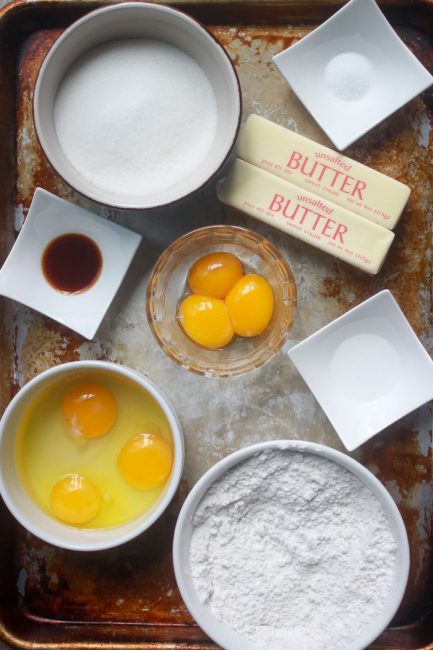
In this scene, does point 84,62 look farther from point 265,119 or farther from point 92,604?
point 92,604

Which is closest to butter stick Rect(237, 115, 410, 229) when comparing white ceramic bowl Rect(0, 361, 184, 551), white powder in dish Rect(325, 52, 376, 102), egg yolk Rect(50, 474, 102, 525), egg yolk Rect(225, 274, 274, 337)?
white powder in dish Rect(325, 52, 376, 102)

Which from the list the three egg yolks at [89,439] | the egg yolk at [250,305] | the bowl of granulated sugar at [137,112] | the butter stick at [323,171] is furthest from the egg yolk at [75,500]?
the butter stick at [323,171]

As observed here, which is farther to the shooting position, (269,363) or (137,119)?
(269,363)

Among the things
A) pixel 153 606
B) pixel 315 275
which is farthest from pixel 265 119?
pixel 153 606

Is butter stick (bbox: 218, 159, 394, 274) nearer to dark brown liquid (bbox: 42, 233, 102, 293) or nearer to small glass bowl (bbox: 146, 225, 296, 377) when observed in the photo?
small glass bowl (bbox: 146, 225, 296, 377)

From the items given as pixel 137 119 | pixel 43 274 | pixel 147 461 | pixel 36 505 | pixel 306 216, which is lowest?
pixel 36 505

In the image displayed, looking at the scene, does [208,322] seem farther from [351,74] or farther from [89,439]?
[351,74]

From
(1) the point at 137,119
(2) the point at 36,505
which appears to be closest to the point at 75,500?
(2) the point at 36,505
